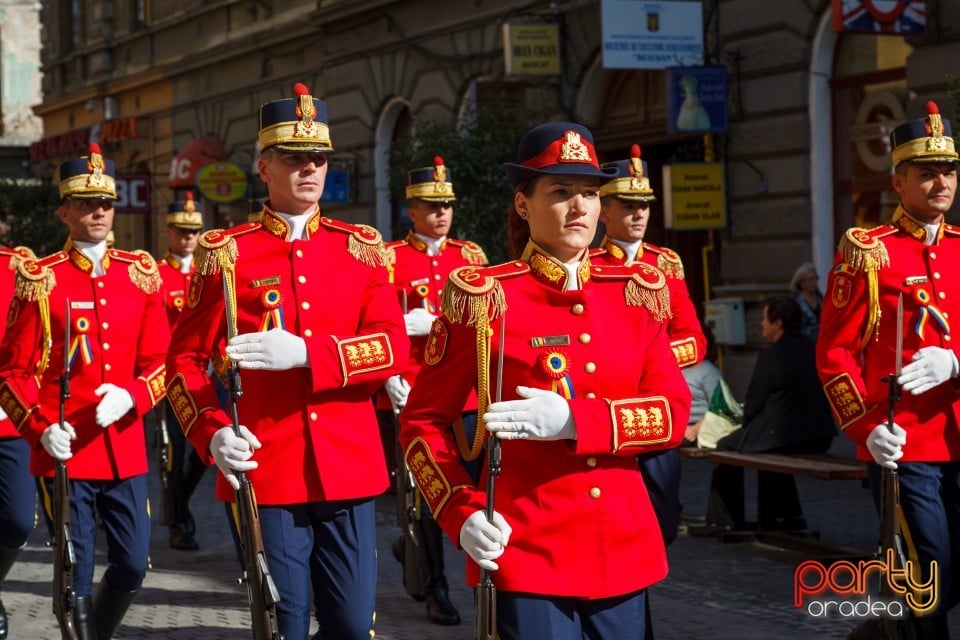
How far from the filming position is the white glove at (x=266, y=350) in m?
5.61

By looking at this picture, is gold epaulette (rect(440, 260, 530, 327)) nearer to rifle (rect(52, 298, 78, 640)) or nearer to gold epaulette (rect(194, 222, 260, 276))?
gold epaulette (rect(194, 222, 260, 276))

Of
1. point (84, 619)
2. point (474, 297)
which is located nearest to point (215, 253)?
point (474, 297)

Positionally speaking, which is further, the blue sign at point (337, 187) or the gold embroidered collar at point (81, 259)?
the blue sign at point (337, 187)

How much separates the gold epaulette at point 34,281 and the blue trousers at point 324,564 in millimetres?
2385

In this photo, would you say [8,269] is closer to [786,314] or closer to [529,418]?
[786,314]

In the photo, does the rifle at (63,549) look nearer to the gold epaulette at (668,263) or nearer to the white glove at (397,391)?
the white glove at (397,391)

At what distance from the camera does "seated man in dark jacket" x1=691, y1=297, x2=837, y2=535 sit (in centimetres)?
1042

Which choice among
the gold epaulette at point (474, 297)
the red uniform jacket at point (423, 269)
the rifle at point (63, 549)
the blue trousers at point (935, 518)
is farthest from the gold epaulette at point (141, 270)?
the gold epaulette at point (474, 297)

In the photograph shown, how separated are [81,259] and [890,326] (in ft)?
11.8

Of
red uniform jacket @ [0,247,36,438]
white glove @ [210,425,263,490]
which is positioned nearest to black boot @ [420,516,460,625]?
red uniform jacket @ [0,247,36,438]

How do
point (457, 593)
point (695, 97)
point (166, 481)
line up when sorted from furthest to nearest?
point (695, 97) → point (166, 481) → point (457, 593)

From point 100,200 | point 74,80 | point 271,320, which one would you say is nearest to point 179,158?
point 74,80

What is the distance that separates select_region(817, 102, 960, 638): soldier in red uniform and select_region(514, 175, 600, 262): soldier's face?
2250 mm

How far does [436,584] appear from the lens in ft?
28.4
